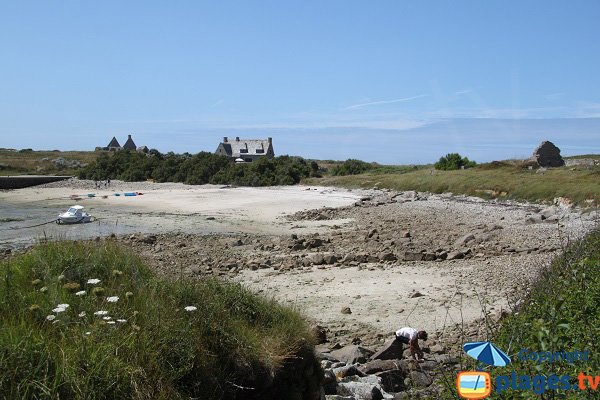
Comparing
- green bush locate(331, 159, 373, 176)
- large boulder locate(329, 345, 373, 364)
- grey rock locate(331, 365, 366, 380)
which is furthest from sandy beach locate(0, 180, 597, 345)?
green bush locate(331, 159, 373, 176)

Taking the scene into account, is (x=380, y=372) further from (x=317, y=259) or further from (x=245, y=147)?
(x=245, y=147)

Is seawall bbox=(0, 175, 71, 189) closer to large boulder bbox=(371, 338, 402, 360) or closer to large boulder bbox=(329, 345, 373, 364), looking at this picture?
large boulder bbox=(329, 345, 373, 364)

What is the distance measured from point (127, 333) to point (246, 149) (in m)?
75.6

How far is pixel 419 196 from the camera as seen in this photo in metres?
36.0

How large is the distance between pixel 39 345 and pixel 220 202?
33.2 m

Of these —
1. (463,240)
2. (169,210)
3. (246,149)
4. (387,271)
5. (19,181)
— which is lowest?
(387,271)

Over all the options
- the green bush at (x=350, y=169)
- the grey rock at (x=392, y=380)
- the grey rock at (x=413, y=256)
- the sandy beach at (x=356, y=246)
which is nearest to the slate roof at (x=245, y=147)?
the green bush at (x=350, y=169)

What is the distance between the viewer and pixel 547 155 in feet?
145

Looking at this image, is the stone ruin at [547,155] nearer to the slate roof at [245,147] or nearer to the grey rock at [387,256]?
the grey rock at [387,256]

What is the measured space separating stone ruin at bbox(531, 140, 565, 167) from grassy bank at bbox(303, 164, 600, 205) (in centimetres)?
227

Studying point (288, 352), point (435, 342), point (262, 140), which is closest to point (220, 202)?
point (435, 342)

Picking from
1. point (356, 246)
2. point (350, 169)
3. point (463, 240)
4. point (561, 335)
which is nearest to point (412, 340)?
point (561, 335)

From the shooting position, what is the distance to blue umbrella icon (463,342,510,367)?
3309mm

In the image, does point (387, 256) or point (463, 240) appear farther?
point (463, 240)
